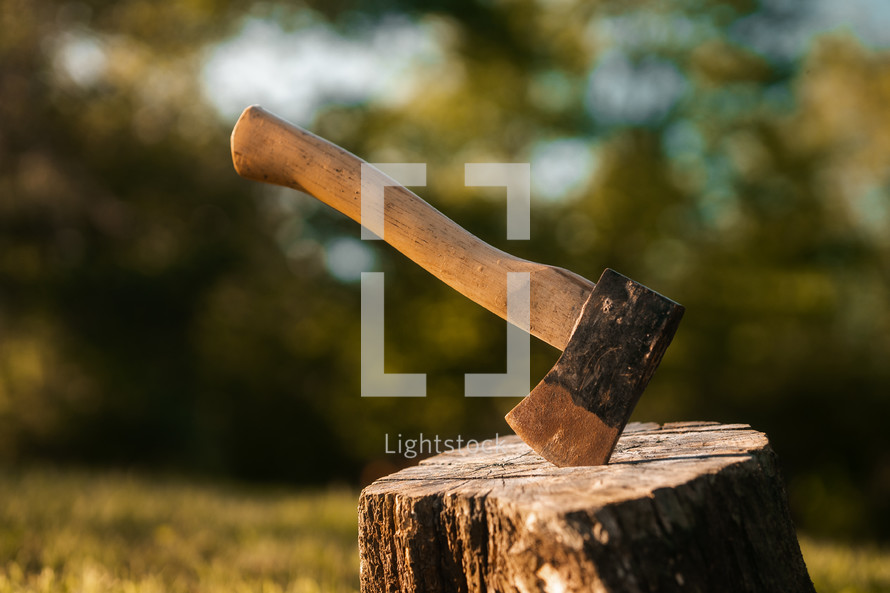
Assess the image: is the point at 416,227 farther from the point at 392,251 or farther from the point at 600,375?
the point at 392,251

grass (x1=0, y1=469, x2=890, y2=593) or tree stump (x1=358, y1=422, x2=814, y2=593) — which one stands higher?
tree stump (x1=358, y1=422, x2=814, y2=593)

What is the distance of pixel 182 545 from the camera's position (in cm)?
333

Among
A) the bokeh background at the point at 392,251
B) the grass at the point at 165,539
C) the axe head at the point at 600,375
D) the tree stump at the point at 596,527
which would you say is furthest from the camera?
the bokeh background at the point at 392,251

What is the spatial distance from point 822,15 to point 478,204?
5.89 metres

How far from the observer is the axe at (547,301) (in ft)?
5.09

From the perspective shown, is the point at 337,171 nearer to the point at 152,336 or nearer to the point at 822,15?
the point at 152,336

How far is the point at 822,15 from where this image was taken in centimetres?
884

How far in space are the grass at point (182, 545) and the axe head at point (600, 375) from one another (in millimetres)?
1400

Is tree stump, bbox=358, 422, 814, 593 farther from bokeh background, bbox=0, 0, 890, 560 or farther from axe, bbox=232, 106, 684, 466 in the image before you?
bokeh background, bbox=0, 0, 890, 560

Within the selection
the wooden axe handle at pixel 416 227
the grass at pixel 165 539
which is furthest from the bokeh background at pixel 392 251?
the wooden axe handle at pixel 416 227

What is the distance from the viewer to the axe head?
5.07 ft

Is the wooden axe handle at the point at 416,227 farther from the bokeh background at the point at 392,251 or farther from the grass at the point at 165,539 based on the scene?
the bokeh background at the point at 392,251

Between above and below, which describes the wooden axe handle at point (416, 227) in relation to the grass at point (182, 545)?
above

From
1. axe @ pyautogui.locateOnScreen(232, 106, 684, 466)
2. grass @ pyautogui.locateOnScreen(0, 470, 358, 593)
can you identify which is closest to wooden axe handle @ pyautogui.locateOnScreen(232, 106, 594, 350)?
axe @ pyautogui.locateOnScreen(232, 106, 684, 466)
